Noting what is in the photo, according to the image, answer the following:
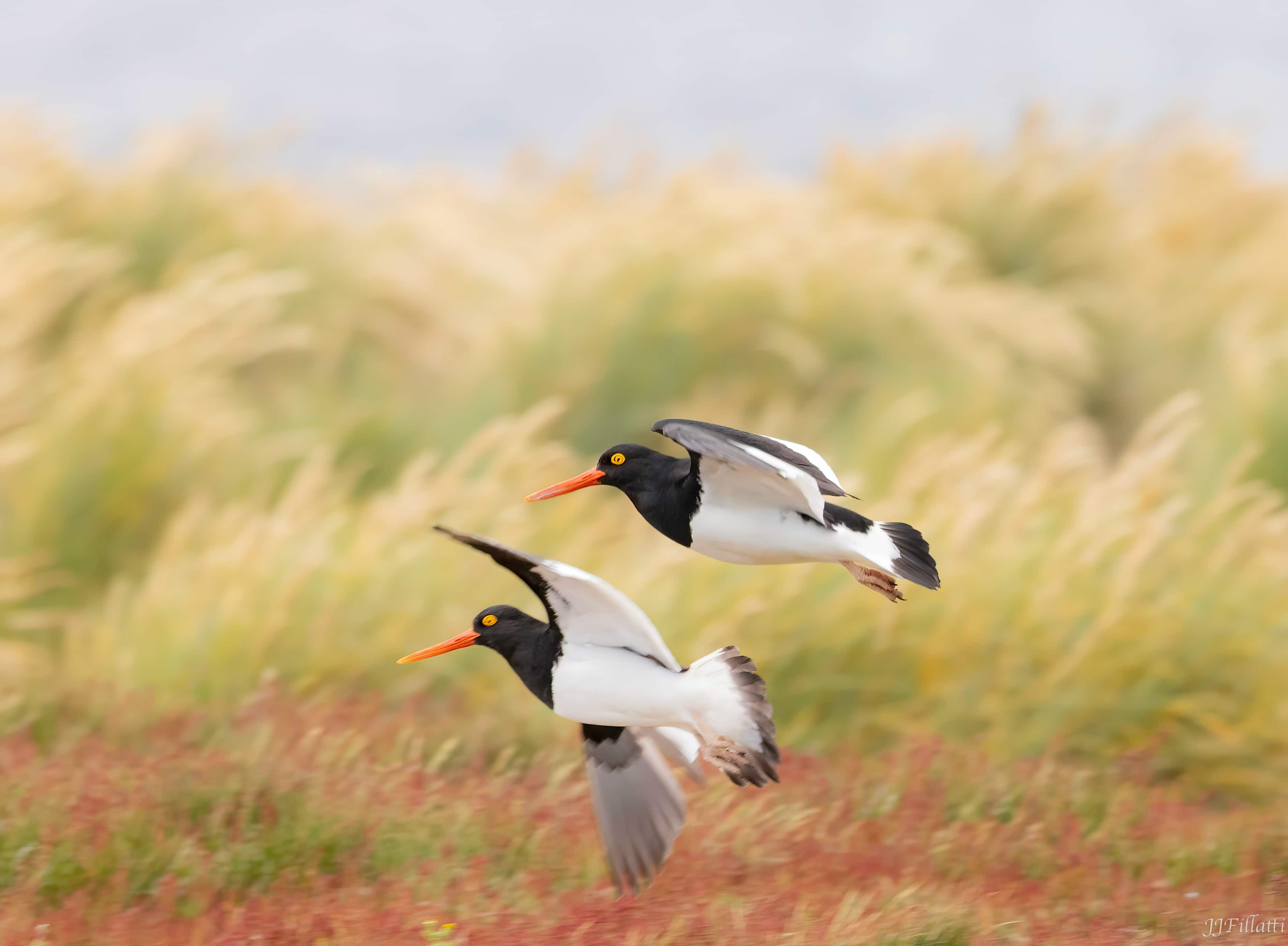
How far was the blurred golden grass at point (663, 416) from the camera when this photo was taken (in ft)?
20.1

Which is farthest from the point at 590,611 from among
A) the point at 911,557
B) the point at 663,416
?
the point at 663,416

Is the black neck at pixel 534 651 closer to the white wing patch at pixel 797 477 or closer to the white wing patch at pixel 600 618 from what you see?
the white wing patch at pixel 600 618

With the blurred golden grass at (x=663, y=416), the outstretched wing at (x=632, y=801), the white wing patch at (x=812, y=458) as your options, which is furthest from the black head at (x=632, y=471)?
the blurred golden grass at (x=663, y=416)

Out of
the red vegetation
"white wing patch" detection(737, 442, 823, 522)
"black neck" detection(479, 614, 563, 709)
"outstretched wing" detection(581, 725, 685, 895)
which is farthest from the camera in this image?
the red vegetation

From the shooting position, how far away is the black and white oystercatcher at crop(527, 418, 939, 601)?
2.83 m

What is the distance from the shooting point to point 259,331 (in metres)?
9.03

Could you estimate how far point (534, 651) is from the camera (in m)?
3.24

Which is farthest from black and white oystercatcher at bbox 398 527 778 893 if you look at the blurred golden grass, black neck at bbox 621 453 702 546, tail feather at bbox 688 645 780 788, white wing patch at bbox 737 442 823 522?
the blurred golden grass

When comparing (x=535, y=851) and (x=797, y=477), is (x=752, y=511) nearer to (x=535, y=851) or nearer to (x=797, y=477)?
(x=797, y=477)

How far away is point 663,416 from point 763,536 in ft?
17.9

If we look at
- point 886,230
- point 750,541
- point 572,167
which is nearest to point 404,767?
Answer: point 750,541
